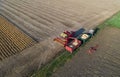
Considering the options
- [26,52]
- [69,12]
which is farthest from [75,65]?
[69,12]

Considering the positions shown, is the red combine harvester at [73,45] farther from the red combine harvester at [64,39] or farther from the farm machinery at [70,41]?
the red combine harvester at [64,39]

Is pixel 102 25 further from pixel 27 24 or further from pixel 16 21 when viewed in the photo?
pixel 16 21

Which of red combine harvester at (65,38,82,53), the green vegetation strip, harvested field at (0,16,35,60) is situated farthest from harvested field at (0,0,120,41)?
the green vegetation strip

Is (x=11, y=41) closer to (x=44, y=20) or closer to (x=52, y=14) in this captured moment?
(x=44, y=20)

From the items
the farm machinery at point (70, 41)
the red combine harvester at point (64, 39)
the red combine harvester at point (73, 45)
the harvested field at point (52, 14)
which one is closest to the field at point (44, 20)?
the harvested field at point (52, 14)

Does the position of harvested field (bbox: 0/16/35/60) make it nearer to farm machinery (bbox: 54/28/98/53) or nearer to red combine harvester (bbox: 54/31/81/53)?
red combine harvester (bbox: 54/31/81/53)

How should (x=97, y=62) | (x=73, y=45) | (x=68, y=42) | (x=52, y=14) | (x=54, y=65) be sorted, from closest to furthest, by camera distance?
1. (x=54, y=65)
2. (x=97, y=62)
3. (x=73, y=45)
4. (x=68, y=42)
5. (x=52, y=14)

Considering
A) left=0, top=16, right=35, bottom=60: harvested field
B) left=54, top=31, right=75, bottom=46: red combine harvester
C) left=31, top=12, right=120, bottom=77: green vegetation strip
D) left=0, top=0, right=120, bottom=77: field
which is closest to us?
left=31, top=12, right=120, bottom=77: green vegetation strip

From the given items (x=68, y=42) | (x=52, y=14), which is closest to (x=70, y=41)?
(x=68, y=42)
